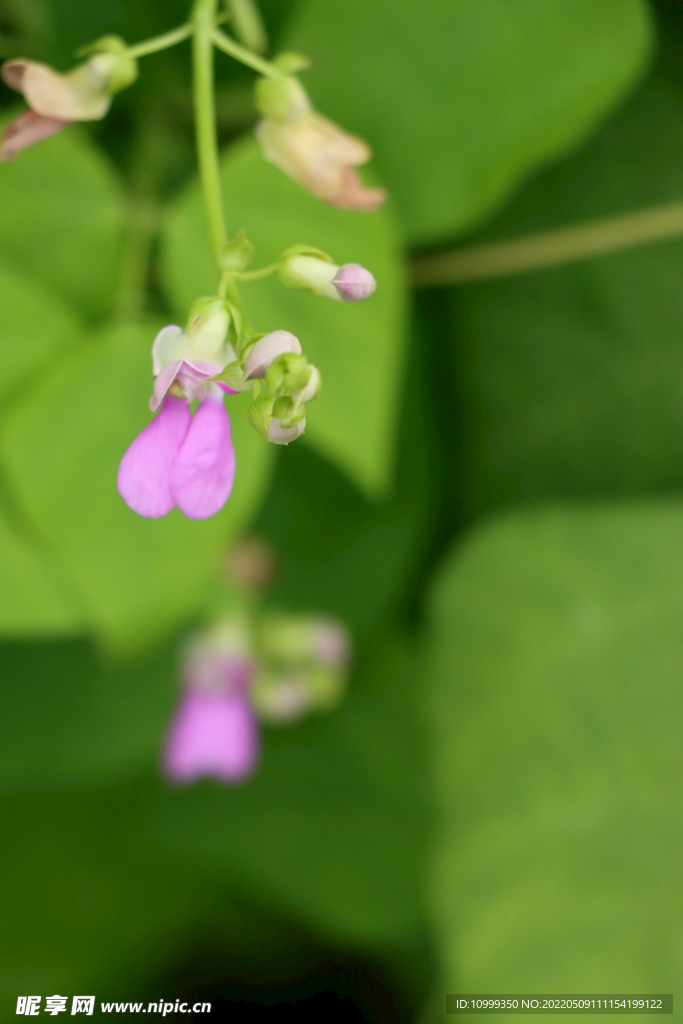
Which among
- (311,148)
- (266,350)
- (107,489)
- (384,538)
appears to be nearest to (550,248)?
(384,538)

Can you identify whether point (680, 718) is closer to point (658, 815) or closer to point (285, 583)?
point (658, 815)

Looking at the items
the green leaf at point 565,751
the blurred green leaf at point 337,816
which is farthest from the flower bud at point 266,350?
the blurred green leaf at point 337,816

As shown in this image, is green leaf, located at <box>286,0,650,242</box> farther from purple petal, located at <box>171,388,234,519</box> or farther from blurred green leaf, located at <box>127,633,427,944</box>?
blurred green leaf, located at <box>127,633,427,944</box>

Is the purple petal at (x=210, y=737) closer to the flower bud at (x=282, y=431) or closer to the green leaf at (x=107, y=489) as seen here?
the green leaf at (x=107, y=489)

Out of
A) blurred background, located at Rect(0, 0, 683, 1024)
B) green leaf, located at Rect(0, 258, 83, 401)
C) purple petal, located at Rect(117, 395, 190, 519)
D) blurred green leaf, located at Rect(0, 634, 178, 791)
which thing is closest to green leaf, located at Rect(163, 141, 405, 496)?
blurred background, located at Rect(0, 0, 683, 1024)

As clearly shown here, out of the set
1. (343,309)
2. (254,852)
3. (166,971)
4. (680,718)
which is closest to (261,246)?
(343,309)

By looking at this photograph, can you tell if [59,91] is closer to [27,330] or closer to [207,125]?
[207,125]
